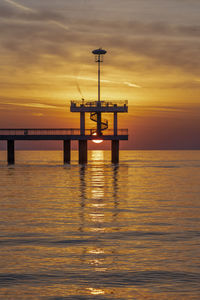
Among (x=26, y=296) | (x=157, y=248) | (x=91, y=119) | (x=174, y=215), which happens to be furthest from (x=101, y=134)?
(x=26, y=296)

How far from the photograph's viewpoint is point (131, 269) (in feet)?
41.5

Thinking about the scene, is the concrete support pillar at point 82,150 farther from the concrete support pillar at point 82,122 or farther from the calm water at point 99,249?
the calm water at point 99,249

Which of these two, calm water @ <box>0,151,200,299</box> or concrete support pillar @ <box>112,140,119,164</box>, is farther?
concrete support pillar @ <box>112,140,119,164</box>

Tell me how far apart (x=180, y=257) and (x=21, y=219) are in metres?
9.88

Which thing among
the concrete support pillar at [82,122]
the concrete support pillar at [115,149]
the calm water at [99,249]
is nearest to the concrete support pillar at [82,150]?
the concrete support pillar at [82,122]

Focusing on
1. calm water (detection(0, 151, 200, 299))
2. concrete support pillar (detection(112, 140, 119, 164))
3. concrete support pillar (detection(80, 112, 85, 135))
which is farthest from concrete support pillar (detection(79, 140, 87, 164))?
calm water (detection(0, 151, 200, 299))

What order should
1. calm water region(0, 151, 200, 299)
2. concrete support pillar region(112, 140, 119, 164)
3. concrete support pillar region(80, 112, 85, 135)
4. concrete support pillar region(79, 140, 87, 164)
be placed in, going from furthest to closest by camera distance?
concrete support pillar region(112, 140, 119, 164) → concrete support pillar region(79, 140, 87, 164) → concrete support pillar region(80, 112, 85, 135) → calm water region(0, 151, 200, 299)

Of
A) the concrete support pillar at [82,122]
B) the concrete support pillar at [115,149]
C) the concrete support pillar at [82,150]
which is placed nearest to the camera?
the concrete support pillar at [82,122]

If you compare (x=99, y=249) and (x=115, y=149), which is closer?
(x=99, y=249)

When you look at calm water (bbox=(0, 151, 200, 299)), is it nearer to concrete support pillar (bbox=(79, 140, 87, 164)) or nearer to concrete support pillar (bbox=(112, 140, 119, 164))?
concrete support pillar (bbox=(79, 140, 87, 164))

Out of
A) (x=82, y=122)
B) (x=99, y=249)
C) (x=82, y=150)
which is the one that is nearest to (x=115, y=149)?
(x=82, y=150)

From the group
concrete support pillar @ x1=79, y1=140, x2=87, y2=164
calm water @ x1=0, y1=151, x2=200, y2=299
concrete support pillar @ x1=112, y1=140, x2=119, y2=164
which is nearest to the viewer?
calm water @ x1=0, y1=151, x2=200, y2=299

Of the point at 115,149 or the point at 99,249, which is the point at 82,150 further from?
the point at 99,249

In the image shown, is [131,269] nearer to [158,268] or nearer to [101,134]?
[158,268]
